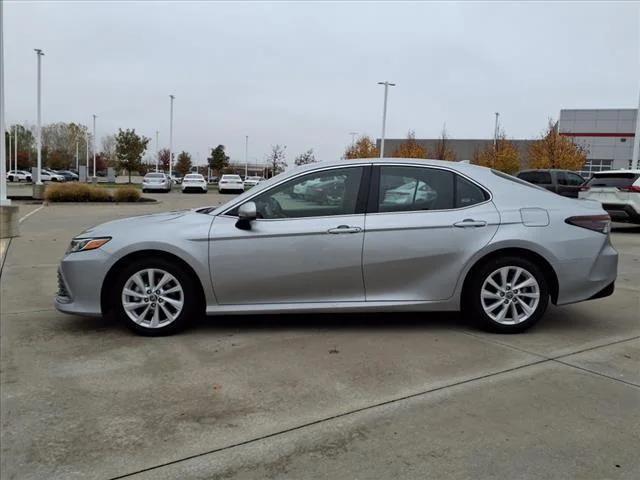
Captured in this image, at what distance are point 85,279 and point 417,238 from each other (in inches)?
112

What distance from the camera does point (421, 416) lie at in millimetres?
3379

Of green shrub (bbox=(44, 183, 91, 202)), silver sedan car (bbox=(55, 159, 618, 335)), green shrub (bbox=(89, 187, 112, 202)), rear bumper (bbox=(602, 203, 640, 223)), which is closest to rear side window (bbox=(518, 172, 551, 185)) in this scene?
rear bumper (bbox=(602, 203, 640, 223))

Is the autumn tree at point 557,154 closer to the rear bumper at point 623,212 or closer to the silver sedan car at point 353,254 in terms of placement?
the rear bumper at point 623,212

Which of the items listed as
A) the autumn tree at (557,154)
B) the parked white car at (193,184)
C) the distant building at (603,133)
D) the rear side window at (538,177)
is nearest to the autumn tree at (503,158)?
the autumn tree at (557,154)

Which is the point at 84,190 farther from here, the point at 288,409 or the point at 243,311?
the point at 288,409

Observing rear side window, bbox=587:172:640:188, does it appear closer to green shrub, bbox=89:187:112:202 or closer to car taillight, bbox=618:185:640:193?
car taillight, bbox=618:185:640:193

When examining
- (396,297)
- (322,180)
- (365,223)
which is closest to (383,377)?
(396,297)

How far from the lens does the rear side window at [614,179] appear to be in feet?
45.8

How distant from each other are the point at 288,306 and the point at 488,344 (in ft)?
5.61

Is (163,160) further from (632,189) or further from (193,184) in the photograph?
(632,189)

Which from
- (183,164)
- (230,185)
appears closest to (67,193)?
(230,185)

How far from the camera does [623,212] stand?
13.9m

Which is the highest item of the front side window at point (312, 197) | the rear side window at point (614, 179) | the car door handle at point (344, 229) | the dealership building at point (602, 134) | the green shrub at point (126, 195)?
the dealership building at point (602, 134)

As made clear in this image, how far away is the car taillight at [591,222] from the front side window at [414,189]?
111cm
